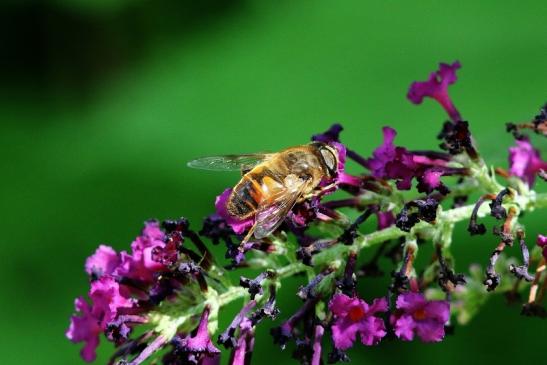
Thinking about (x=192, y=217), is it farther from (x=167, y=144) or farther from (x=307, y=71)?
(x=307, y=71)

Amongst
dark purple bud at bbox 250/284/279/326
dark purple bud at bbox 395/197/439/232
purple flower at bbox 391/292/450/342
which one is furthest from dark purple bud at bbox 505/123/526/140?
dark purple bud at bbox 250/284/279/326

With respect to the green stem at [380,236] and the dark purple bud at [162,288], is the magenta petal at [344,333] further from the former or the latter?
the dark purple bud at [162,288]

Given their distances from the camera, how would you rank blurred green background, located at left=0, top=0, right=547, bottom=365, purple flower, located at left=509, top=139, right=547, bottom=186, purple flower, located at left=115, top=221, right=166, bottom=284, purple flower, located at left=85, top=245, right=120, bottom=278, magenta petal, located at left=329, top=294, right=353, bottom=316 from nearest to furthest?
1. magenta petal, located at left=329, top=294, right=353, bottom=316
2. purple flower, located at left=115, top=221, right=166, bottom=284
3. purple flower, located at left=85, top=245, right=120, bottom=278
4. purple flower, located at left=509, top=139, right=547, bottom=186
5. blurred green background, located at left=0, top=0, right=547, bottom=365

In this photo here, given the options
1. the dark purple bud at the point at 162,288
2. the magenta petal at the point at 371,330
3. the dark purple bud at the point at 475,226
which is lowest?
the magenta petal at the point at 371,330

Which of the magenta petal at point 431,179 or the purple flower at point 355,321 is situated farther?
the magenta petal at point 431,179

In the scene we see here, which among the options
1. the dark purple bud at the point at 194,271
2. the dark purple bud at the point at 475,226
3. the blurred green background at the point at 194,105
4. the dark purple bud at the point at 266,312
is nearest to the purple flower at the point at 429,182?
the dark purple bud at the point at 475,226

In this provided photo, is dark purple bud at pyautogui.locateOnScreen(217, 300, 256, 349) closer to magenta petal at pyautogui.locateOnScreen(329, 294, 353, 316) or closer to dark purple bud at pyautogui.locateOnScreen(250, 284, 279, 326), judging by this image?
dark purple bud at pyautogui.locateOnScreen(250, 284, 279, 326)

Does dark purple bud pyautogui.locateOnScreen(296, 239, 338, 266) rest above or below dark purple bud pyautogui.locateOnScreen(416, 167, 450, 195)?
below

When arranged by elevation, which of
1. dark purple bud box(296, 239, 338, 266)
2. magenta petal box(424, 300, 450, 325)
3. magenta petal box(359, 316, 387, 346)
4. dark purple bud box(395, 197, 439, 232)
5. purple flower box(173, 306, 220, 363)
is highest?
dark purple bud box(395, 197, 439, 232)
